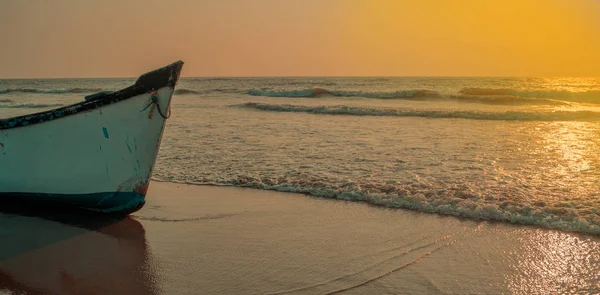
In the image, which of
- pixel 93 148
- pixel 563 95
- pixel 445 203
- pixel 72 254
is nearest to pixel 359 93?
pixel 563 95

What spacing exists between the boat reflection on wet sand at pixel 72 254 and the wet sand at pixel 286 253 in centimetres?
1

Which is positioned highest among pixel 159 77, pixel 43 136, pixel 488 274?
pixel 159 77

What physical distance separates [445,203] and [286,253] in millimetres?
2310

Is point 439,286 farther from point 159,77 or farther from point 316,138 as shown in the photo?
point 316,138

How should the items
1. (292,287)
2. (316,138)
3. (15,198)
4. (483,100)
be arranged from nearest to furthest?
(292,287) < (15,198) < (316,138) < (483,100)

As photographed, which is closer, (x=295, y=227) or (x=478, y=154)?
(x=295, y=227)

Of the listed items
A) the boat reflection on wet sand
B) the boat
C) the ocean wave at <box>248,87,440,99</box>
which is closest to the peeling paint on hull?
the boat

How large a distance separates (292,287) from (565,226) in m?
3.04

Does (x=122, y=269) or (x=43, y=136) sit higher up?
(x=43, y=136)

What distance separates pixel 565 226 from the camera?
4.95 meters

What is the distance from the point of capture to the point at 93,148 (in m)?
5.04

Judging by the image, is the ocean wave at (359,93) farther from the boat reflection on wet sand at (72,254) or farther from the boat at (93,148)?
the boat reflection on wet sand at (72,254)

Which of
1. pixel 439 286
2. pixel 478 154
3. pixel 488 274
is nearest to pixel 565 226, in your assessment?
pixel 488 274

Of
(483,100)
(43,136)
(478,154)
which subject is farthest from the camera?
(483,100)
